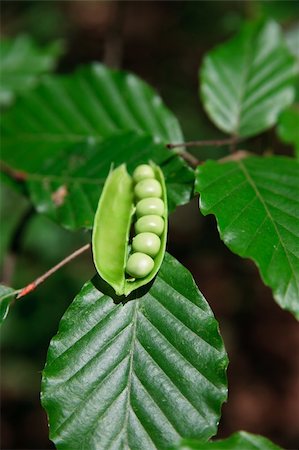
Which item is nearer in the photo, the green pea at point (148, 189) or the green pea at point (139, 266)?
the green pea at point (139, 266)

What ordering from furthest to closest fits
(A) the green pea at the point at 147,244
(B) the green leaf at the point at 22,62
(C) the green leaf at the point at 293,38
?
(C) the green leaf at the point at 293,38, (B) the green leaf at the point at 22,62, (A) the green pea at the point at 147,244

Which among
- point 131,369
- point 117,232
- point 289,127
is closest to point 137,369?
point 131,369

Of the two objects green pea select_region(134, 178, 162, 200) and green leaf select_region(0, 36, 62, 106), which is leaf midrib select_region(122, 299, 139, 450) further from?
green leaf select_region(0, 36, 62, 106)

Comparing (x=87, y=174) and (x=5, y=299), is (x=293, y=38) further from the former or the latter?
(x=5, y=299)

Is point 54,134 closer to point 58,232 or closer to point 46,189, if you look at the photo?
point 46,189

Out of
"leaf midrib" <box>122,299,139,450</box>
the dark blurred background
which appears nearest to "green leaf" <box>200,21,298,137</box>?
"leaf midrib" <box>122,299,139,450</box>

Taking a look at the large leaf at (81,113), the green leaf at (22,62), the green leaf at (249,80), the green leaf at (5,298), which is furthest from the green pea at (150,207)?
the green leaf at (22,62)

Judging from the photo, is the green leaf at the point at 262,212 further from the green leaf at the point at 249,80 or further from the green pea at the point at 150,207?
the green leaf at the point at 249,80

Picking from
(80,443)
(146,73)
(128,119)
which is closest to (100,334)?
(80,443)
